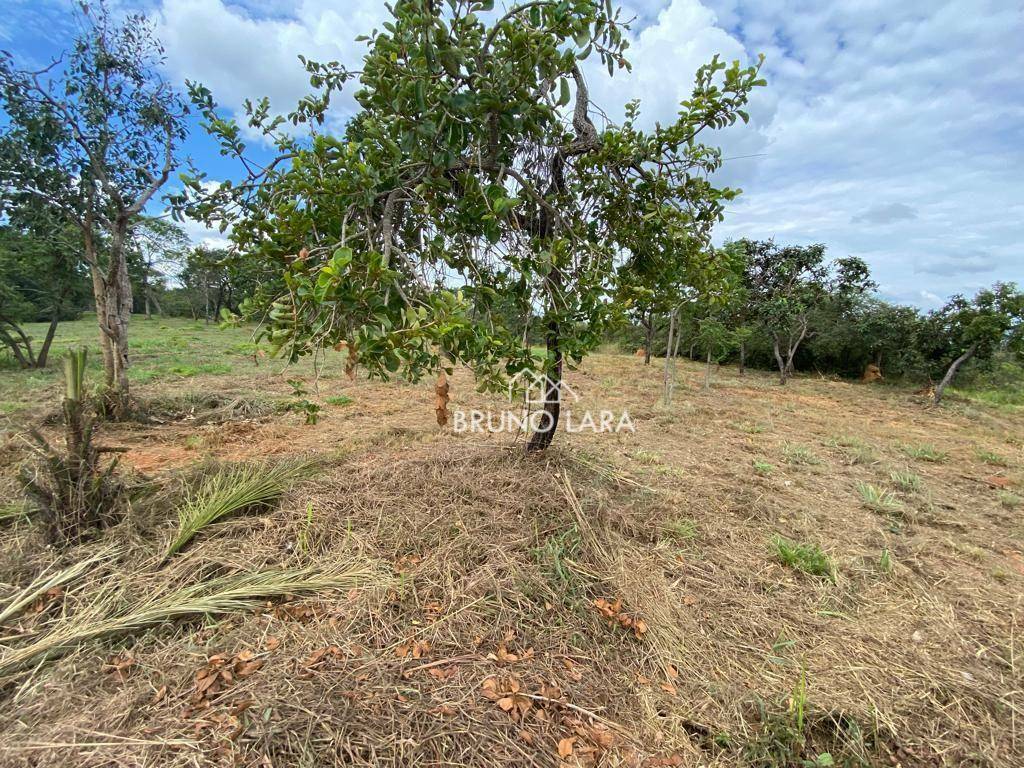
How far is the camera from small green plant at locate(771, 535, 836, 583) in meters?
2.64

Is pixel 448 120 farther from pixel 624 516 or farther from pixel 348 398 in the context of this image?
pixel 348 398

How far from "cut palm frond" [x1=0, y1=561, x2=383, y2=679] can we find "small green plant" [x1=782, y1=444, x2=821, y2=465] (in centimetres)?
500

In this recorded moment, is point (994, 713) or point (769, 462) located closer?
point (994, 713)

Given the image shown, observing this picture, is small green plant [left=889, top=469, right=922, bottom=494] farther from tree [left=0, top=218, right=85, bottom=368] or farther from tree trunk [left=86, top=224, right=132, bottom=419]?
tree [left=0, top=218, right=85, bottom=368]

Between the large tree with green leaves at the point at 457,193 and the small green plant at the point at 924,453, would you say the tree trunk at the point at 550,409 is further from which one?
the small green plant at the point at 924,453

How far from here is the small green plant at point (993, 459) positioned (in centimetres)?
546

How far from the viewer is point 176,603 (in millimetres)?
1920

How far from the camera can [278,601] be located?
2078mm

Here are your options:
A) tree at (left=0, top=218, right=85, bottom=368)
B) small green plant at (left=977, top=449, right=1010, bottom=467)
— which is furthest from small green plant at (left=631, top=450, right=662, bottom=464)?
tree at (left=0, top=218, right=85, bottom=368)

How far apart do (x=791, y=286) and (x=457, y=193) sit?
49.0ft

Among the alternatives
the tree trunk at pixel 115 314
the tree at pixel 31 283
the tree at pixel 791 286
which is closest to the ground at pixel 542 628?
the tree trunk at pixel 115 314

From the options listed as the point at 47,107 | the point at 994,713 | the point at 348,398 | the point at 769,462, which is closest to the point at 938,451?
the point at 769,462

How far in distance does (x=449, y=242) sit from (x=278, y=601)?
2031 millimetres

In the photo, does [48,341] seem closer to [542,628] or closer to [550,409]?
[550,409]
